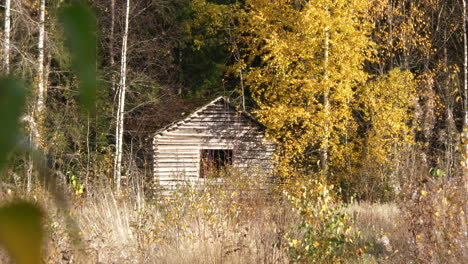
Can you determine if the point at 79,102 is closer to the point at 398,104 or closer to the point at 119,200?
the point at 119,200

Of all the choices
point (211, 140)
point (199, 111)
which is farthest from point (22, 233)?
point (211, 140)

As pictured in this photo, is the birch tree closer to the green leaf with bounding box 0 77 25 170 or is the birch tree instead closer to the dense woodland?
the dense woodland

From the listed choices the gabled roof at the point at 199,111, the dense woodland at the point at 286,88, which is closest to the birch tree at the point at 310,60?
the dense woodland at the point at 286,88

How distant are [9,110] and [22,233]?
0.06m

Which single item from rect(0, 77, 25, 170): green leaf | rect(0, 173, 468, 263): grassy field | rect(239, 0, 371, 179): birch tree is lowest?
rect(0, 173, 468, 263): grassy field

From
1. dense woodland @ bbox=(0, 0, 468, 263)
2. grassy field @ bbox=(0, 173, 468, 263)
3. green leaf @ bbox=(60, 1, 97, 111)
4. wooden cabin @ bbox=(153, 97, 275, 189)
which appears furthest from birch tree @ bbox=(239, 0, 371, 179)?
green leaf @ bbox=(60, 1, 97, 111)

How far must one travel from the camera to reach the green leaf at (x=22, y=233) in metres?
0.29

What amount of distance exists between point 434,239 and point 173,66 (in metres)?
17.2

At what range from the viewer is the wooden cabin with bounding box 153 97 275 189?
667 inches

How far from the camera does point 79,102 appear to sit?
33cm

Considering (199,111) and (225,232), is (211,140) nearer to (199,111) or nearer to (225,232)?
(199,111)

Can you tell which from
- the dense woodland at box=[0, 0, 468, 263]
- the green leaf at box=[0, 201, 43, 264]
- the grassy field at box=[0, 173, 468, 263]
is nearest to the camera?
the green leaf at box=[0, 201, 43, 264]

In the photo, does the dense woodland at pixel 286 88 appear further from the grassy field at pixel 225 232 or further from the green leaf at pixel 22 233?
the green leaf at pixel 22 233

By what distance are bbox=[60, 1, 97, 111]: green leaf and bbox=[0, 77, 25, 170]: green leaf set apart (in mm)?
33
